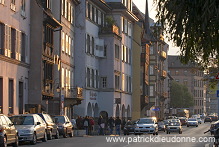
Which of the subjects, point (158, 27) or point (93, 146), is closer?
point (158, 27)

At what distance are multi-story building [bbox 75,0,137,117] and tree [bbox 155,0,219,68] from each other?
179ft

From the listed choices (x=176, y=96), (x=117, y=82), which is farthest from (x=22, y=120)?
(x=176, y=96)

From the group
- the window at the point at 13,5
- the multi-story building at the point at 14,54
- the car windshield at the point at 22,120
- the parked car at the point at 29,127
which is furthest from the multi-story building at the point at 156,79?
the car windshield at the point at 22,120

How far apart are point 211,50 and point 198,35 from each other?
0.84 m

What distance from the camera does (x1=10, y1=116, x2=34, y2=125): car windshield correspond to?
1460 inches

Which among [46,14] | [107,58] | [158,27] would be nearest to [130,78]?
[107,58]

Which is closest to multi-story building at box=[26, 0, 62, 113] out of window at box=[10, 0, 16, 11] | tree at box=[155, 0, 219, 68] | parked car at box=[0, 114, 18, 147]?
window at box=[10, 0, 16, 11]

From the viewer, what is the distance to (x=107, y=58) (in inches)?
3187

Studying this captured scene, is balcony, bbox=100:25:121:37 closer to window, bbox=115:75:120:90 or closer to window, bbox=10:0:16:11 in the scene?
window, bbox=115:75:120:90

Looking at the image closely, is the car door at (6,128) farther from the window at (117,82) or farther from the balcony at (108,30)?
the window at (117,82)

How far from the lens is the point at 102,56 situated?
80188 millimetres

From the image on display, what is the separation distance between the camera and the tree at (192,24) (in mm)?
17203

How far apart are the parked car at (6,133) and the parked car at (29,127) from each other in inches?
104

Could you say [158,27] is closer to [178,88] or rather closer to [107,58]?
[107,58]
